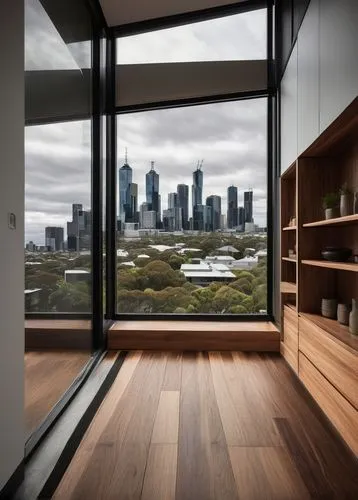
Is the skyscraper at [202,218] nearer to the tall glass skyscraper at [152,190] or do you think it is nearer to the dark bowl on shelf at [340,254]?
the tall glass skyscraper at [152,190]

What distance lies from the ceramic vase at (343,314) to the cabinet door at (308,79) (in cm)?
121

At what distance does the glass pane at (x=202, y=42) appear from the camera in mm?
4109

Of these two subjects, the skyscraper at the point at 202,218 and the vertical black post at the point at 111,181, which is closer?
the vertical black post at the point at 111,181

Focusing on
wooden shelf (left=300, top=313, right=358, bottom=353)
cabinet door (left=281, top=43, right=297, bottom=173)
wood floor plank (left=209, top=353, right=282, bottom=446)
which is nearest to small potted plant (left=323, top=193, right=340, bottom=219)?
cabinet door (left=281, top=43, right=297, bottom=173)

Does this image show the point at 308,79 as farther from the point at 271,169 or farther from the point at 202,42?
the point at 202,42

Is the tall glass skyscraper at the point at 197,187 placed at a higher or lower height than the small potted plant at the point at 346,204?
higher

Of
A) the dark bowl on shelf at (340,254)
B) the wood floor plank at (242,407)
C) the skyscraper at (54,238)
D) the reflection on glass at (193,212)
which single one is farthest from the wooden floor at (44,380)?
the dark bowl on shelf at (340,254)

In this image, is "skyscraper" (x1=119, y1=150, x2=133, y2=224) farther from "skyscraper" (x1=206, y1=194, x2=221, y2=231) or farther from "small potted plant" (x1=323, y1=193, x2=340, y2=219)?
"small potted plant" (x1=323, y1=193, x2=340, y2=219)

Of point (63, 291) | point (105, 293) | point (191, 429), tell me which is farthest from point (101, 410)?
point (105, 293)

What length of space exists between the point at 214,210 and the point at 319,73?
6.85 ft

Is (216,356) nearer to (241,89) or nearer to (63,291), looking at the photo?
(63,291)

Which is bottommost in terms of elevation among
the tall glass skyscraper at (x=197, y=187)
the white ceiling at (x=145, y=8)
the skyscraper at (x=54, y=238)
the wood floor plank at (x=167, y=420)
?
the wood floor plank at (x=167, y=420)

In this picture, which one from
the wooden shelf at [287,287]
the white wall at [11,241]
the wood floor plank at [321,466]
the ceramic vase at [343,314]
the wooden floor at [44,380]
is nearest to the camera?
the white wall at [11,241]

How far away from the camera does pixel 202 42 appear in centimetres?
415
